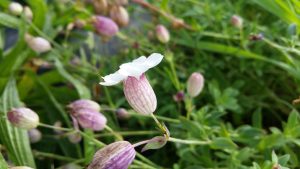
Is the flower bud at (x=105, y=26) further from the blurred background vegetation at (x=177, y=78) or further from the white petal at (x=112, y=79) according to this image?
the white petal at (x=112, y=79)

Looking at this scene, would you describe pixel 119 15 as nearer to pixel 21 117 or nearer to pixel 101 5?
pixel 101 5

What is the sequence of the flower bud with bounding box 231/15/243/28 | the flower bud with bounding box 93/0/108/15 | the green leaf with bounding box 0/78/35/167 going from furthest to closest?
the flower bud with bounding box 93/0/108/15
the flower bud with bounding box 231/15/243/28
the green leaf with bounding box 0/78/35/167

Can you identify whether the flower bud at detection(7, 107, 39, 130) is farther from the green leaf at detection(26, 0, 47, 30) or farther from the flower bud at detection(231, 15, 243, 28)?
the green leaf at detection(26, 0, 47, 30)

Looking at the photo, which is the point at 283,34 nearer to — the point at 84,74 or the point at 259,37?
the point at 259,37

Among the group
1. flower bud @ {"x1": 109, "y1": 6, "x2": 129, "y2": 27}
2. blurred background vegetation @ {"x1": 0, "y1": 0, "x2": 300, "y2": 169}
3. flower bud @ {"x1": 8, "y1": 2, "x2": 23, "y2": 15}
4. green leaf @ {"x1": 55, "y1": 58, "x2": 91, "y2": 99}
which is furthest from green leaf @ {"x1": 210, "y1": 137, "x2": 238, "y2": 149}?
flower bud @ {"x1": 8, "y1": 2, "x2": 23, "y2": 15}

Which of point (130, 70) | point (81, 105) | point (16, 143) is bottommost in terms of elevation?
point (16, 143)

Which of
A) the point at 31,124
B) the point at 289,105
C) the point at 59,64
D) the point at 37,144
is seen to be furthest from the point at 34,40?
the point at 289,105

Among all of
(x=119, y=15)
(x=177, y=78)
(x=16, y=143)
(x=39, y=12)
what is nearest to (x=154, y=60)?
(x=16, y=143)
